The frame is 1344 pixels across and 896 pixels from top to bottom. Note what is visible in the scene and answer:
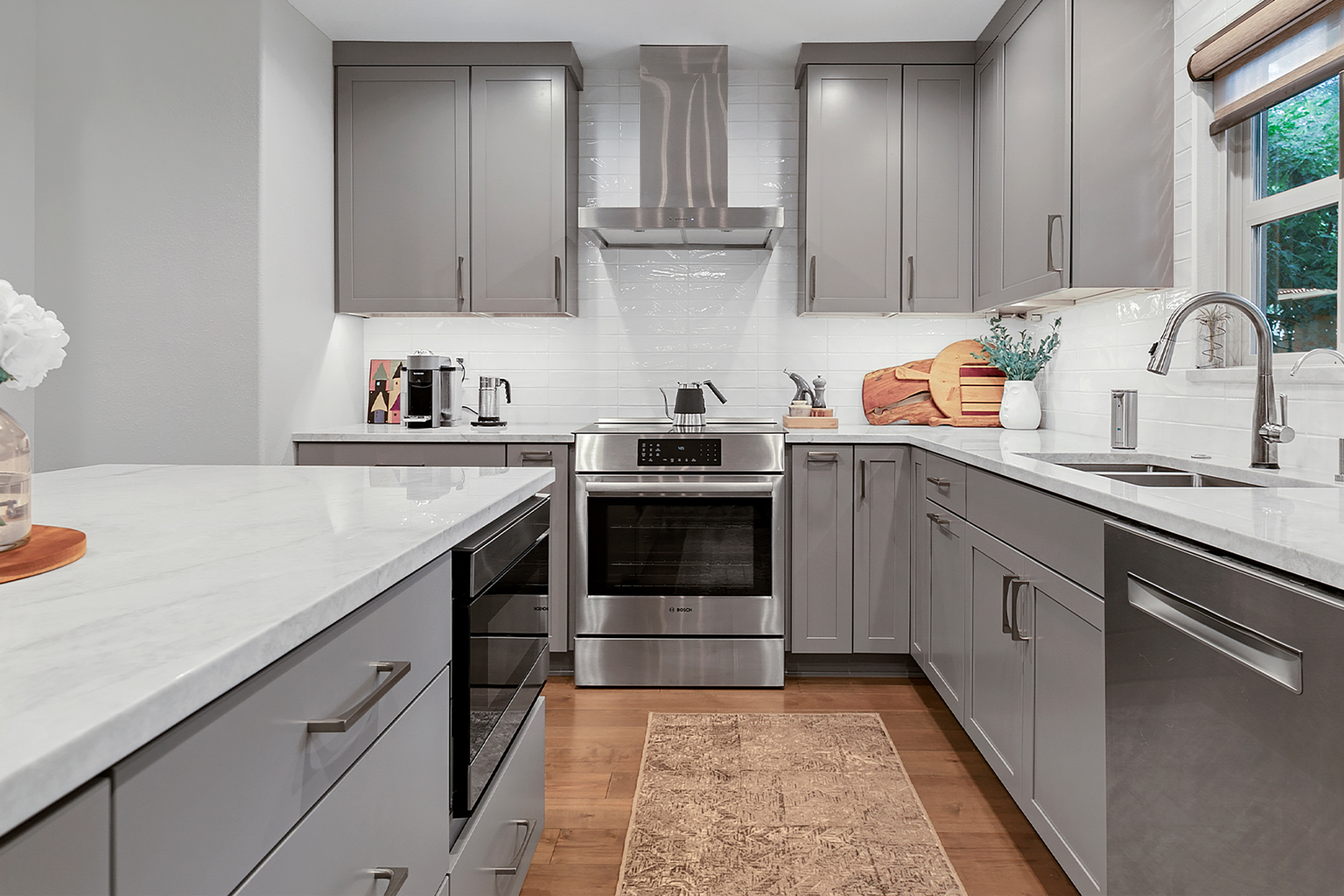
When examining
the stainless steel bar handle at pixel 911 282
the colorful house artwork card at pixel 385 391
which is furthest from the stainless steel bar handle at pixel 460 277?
the stainless steel bar handle at pixel 911 282

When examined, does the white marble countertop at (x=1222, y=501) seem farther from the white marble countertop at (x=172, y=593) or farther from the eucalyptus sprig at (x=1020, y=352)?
the white marble countertop at (x=172, y=593)

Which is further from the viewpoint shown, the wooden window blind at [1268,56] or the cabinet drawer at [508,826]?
the wooden window blind at [1268,56]

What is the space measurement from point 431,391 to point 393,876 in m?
2.68

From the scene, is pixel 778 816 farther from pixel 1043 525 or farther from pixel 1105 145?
pixel 1105 145

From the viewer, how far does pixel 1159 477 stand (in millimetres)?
2012

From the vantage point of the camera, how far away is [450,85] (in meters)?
3.38

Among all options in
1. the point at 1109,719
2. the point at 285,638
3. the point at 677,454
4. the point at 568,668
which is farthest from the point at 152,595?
the point at 568,668

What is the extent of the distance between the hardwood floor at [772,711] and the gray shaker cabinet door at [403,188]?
179 centimetres

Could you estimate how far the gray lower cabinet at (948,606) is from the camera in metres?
2.42

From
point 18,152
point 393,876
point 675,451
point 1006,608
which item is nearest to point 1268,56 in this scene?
point 1006,608

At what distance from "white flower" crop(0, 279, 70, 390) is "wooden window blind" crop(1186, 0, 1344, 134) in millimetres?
2503

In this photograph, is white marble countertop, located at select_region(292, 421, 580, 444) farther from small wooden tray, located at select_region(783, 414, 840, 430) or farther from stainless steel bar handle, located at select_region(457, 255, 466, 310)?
small wooden tray, located at select_region(783, 414, 840, 430)

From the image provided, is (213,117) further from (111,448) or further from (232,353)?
(111,448)

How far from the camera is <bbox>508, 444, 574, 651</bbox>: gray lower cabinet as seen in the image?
10.1 feet
